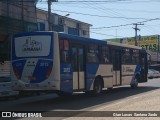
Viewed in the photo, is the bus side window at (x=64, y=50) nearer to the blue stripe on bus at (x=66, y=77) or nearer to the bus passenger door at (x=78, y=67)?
the blue stripe on bus at (x=66, y=77)

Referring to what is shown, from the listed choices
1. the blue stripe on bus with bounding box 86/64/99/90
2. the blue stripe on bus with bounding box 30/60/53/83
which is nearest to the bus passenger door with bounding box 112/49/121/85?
the blue stripe on bus with bounding box 86/64/99/90

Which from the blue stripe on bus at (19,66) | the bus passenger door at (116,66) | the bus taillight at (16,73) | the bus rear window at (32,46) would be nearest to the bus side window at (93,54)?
the bus passenger door at (116,66)

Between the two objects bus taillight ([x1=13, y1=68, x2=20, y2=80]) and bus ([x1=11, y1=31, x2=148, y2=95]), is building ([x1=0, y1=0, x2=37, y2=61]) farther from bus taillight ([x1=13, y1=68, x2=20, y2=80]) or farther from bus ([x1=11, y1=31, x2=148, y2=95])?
bus taillight ([x1=13, y1=68, x2=20, y2=80])

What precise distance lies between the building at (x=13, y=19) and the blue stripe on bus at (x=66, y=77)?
10584 millimetres

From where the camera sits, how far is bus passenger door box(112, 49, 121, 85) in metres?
24.1

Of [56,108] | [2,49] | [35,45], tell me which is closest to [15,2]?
[2,49]

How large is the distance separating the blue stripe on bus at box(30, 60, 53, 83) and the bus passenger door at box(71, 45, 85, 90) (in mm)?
1695

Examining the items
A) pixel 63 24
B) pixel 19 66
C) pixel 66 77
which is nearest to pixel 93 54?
pixel 66 77

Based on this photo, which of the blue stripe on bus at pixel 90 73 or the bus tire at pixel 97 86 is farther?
the bus tire at pixel 97 86

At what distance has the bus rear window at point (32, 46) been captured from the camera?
708 inches

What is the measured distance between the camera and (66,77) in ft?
60.3

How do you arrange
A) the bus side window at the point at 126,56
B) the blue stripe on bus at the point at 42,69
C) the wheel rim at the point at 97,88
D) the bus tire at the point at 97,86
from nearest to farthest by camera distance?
the blue stripe on bus at the point at 42,69 → the bus tire at the point at 97,86 → the wheel rim at the point at 97,88 → the bus side window at the point at 126,56

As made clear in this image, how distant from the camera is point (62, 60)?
18.3 meters

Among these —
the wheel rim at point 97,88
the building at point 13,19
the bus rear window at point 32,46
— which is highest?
the building at point 13,19
